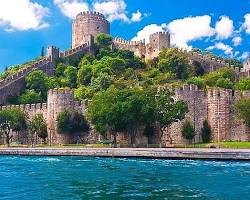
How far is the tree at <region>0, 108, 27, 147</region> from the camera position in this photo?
214 ft

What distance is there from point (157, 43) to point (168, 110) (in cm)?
4005

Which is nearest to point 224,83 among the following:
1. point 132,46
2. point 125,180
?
point 132,46

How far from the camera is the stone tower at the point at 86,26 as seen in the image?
103250 mm

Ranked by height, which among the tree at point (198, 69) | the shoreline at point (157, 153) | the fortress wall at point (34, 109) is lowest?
the shoreline at point (157, 153)

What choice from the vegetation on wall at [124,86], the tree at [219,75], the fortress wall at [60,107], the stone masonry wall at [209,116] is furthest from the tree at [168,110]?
the tree at [219,75]

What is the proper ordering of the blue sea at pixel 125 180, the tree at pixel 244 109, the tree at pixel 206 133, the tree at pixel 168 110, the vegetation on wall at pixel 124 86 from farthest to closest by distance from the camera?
the tree at pixel 206 133 < the vegetation on wall at pixel 124 86 < the tree at pixel 244 109 < the tree at pixel 168 110 < the blue sea at pixel 125 180

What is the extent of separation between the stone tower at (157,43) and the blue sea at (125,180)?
54590 mm

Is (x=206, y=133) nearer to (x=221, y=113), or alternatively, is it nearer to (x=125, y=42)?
(x=221, y=113)

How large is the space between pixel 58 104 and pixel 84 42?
38.4 m

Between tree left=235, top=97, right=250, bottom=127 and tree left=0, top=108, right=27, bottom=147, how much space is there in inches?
1109

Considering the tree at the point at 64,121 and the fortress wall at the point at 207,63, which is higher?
the fortress wall at the point at 207,63

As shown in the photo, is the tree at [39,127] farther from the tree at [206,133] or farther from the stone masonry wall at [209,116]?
the tree at [206,133]

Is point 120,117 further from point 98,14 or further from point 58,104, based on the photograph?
point 98,14

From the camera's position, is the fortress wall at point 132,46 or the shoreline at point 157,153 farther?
the fortress wall at point 132,46
